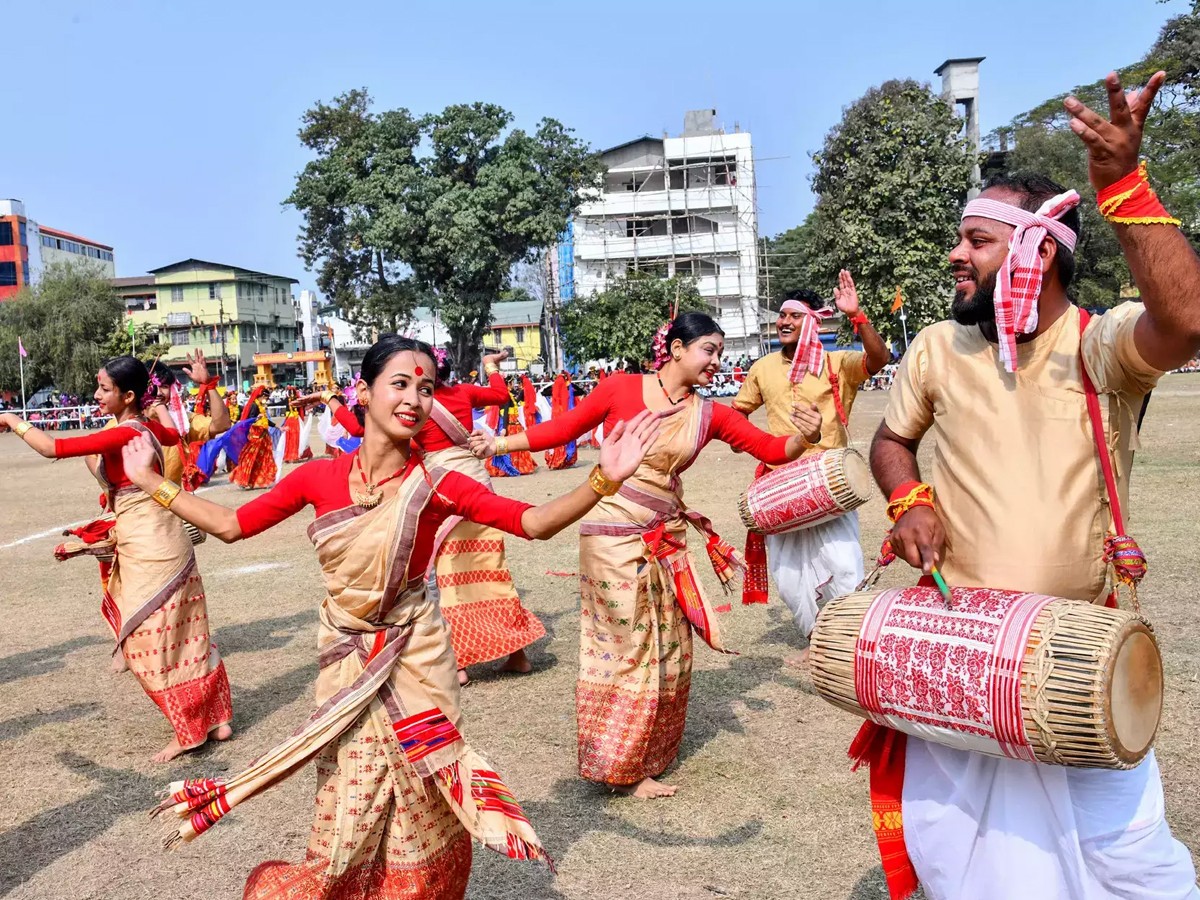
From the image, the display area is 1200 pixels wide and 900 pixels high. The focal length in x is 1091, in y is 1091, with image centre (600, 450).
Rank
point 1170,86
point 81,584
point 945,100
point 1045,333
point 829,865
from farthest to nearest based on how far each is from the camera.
Answer: point 945,100 → point 1170,86 → point 81,584 → point 829,865 → point 1045,333

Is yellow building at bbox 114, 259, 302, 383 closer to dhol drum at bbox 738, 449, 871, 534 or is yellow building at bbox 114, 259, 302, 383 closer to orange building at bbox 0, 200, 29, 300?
orange building at bbox 0, 200, 29, 300

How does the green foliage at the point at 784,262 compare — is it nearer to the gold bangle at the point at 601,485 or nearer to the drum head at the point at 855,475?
the drum head at the point at 855,475

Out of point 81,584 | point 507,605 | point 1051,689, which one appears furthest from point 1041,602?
point 81,584

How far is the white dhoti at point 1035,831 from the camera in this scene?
2.61 meters

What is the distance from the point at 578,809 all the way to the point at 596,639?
2.49 feet

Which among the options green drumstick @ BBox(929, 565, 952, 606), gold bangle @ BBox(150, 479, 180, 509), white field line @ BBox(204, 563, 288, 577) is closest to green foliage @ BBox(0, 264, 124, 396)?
white field line @ BBox(204, 563, 288, 577)

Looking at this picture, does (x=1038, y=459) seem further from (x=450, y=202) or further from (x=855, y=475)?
(x=450, y=202)

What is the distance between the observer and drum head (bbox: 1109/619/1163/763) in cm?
243

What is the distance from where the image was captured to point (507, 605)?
7.21m

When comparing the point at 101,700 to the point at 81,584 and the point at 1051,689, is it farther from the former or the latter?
the point at 1051,689

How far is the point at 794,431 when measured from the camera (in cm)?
675

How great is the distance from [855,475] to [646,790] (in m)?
2.02

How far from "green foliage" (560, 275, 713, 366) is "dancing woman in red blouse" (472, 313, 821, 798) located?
36.8 meters

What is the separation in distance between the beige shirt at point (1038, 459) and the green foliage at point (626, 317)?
128 feet
